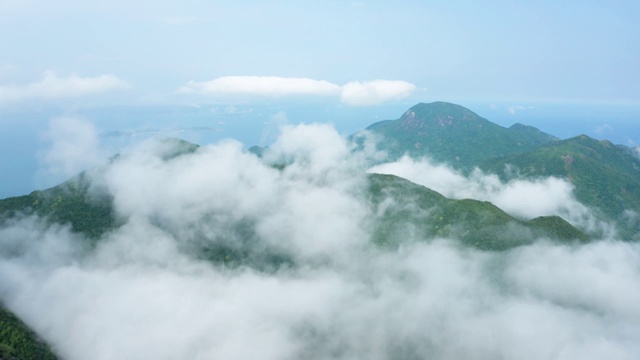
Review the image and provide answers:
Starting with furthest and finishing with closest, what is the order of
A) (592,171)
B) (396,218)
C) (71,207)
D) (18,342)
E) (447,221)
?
(592,171) < (396,218) < (447,221) < (71,207) < (18,342)

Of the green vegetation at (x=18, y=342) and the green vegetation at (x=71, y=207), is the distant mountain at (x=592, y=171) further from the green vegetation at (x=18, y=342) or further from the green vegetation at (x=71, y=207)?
the green vegetation at (x=18, y=342)

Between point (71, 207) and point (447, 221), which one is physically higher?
point (71, 207)

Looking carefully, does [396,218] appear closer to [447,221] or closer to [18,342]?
[447,221]

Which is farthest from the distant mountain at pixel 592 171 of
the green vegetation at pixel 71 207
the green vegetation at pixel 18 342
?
the green vegetation at pixel 18 342

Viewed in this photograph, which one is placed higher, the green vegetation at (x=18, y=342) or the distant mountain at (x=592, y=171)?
the distant mountain at (x=592, y=171)

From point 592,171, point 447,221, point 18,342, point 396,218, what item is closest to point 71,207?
point 18,342

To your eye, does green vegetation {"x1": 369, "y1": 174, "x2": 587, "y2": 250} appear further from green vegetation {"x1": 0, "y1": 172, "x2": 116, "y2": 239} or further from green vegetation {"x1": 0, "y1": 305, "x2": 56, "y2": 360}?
green vegetation {"x1": 0, "y1": 305, "x2": 56, "y2": 360}
